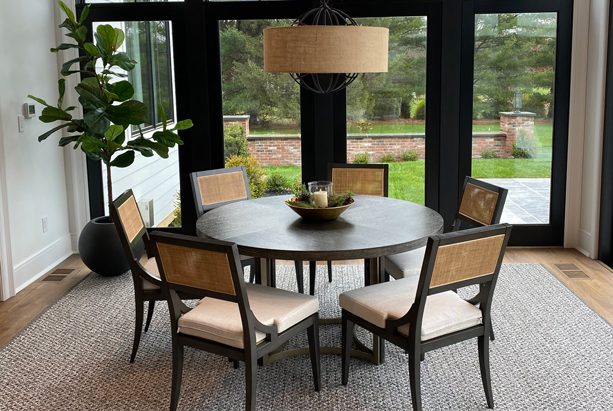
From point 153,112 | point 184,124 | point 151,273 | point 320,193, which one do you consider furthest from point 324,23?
point 153,112

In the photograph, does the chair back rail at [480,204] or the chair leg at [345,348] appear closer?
the chair leg at [345,348]

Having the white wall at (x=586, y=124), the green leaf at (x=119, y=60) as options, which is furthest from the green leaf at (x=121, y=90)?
the white wall at (x=586, y=124)

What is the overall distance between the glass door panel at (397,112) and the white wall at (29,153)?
2.32 metres

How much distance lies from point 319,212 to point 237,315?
2.76ft

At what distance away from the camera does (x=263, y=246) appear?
319cm

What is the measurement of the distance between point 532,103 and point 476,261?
3.10m

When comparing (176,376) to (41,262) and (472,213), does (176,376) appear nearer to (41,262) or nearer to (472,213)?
(472,213)

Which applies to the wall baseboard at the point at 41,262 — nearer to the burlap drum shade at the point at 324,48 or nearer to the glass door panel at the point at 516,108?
the burlap drum shade at the point at 324,48

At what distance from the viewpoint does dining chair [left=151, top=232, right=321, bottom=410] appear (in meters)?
2.79

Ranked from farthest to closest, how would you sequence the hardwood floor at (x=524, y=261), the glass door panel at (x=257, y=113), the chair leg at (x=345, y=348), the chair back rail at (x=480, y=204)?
the glass door panel at (x=257, y=113) < the hardwood floor at (x=524, y=261) < the chair back rail at (x=480, y=204) < the chair leg at (x=345, y=348)

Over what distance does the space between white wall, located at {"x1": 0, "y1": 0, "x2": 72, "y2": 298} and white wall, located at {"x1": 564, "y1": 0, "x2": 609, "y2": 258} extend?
3993 mm

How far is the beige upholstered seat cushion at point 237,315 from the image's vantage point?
2.92 meters

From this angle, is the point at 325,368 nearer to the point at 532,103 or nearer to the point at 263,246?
the point at 263,246

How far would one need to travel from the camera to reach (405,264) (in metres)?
3.80
